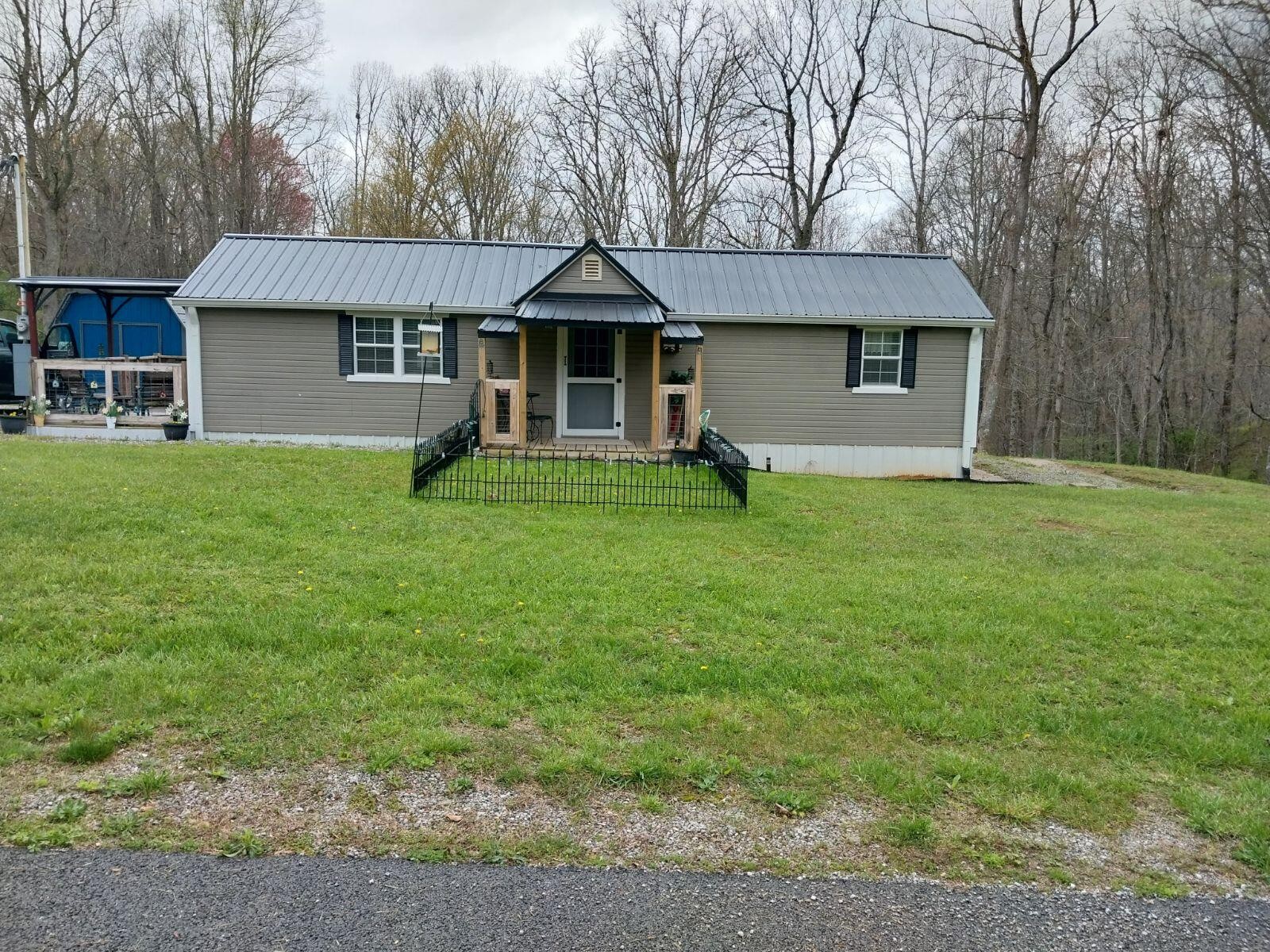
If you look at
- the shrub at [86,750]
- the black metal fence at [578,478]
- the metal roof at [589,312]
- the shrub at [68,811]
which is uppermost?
the metal roof at [589,312]

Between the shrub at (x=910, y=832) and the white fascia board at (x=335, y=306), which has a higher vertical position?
the white fascia board at (x=335, y=306)

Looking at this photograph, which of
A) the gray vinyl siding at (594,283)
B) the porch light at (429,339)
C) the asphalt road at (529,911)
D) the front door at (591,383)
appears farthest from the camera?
the front door at (591,383)

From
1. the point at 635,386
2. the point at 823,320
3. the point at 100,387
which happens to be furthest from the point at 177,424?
the point at 823,320

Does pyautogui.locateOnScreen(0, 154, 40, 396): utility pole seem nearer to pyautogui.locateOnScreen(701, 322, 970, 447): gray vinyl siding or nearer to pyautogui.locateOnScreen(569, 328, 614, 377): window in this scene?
pyautogui.locateOnScreen(569, 328, 614, 377): window

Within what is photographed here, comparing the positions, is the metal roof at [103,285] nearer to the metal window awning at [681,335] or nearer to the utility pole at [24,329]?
the utility pole at [24,329]

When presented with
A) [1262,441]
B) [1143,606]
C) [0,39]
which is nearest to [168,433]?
[1143,606]

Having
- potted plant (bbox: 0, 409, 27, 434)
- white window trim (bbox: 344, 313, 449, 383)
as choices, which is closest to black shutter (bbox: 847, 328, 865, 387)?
white window trim (bbox: 344, 313, 449, 383)

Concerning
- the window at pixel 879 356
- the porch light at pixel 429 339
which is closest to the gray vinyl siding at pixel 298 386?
the porch light at pixel 429 339

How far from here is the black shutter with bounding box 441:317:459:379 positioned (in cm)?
1460

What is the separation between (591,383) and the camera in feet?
48.0

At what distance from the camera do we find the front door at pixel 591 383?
14.6 meters

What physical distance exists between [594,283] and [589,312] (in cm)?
83

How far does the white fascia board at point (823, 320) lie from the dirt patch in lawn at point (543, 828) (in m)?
12.0

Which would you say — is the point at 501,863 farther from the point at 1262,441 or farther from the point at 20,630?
the point at 1262,441
